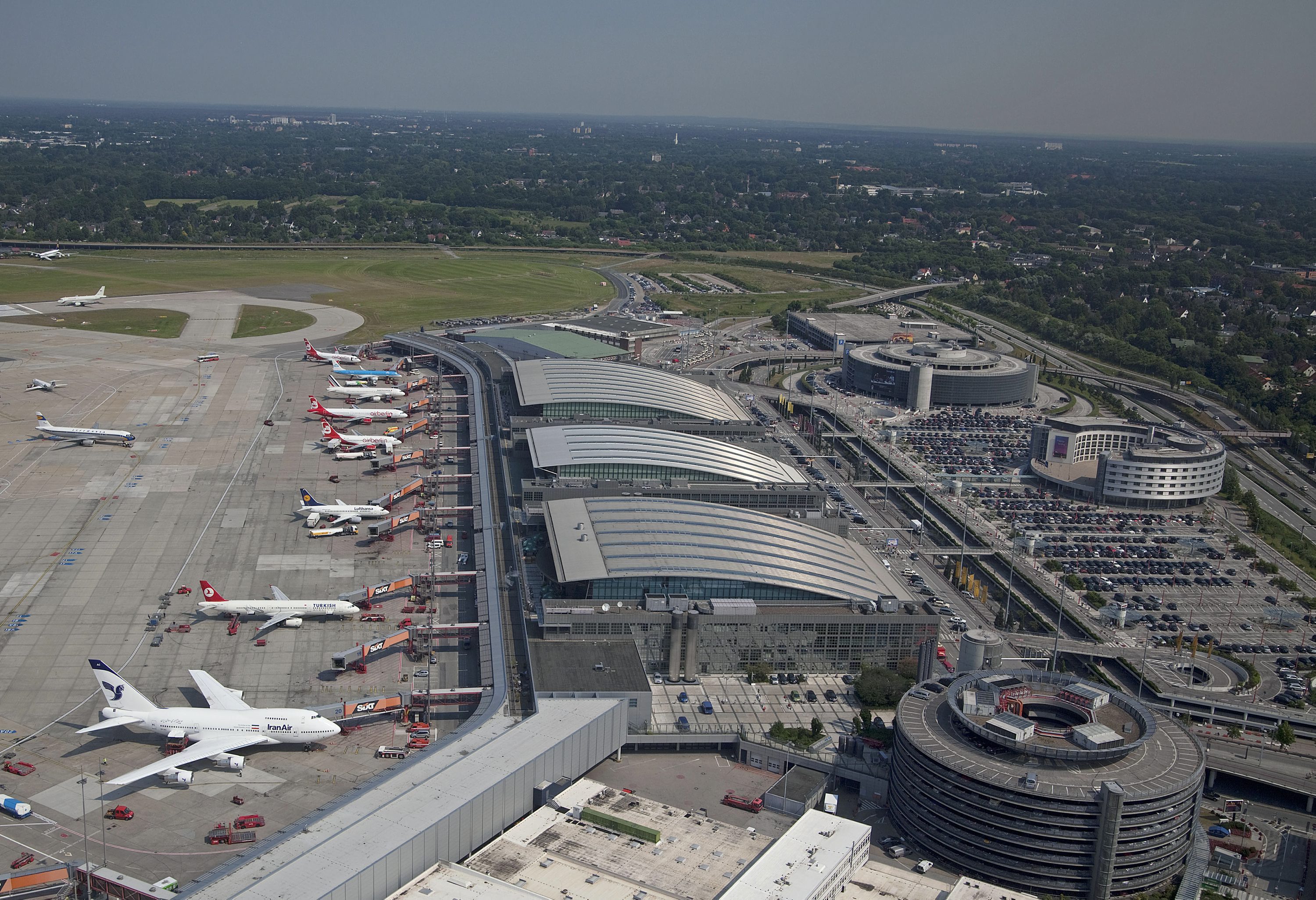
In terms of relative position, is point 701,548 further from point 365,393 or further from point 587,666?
point 365,393

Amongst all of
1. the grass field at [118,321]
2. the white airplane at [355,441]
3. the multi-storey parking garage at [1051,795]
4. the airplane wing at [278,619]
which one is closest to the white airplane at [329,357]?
the grass field at [118,321]

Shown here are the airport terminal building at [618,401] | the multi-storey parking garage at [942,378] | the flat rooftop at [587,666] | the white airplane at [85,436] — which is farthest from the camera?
the multi-storey parking garage at [942,378]

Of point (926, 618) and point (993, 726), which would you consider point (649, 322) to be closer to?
point (926, 618)

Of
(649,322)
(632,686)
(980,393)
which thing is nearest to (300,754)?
(632,686)

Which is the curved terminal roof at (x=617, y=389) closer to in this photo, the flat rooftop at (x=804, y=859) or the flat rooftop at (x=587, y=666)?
the flat rooftop at (x=587, y=666)

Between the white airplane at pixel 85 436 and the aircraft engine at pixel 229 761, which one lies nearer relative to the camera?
the aircraft engine at pixel 229 761

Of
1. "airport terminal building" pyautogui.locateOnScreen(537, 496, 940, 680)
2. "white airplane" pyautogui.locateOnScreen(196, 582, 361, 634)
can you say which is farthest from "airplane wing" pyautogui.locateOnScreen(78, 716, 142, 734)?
"airport terminal building" pyautogui.locateOnScreen(537, 496, 940, 680)

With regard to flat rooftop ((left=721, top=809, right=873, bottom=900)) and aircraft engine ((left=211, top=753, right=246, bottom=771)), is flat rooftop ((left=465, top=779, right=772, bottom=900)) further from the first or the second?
aircraft engine ((left=211, top=753, right=246, bottom=771))
